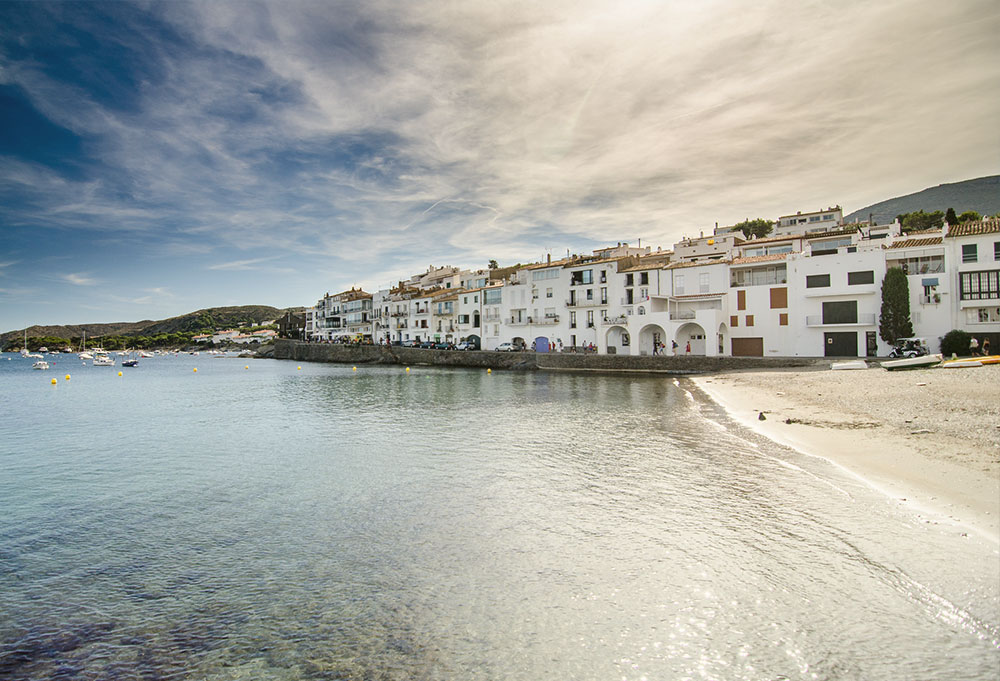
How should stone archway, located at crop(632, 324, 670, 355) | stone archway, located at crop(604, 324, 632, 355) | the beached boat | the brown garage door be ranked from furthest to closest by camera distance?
1. stone archway, located at crop(604, 324, 632, 355)
2. stone archway, located at crop(632, 324, 670, 355)
3. the brown garage door
4. the beached boat

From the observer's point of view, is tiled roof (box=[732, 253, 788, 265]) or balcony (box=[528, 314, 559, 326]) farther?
balcony (box=[528, 314, 559, 326])

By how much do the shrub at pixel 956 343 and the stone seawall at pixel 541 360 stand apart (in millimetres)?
7651

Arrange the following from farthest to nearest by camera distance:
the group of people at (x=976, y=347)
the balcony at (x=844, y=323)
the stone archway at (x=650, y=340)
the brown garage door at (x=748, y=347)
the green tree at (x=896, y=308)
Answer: the stone archway at (x=650, y=340) < the brown garage door at (x=748, y=347) < the balcony at (x=844, y=323) < the green tree at (x=896, y=308) < the group of people at (x=976, y=347)

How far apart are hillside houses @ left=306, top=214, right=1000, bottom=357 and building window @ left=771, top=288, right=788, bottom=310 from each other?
0.09 meters

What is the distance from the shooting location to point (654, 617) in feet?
24.8

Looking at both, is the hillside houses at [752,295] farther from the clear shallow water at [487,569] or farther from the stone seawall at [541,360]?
the clear shallow water at [487,569]

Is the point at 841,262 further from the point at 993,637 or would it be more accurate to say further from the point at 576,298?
the point at 993,637

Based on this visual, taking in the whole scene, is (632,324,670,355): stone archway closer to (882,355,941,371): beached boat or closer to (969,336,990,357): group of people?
(882,355,941,371): beached boat

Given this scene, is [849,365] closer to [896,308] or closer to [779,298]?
[896,308]

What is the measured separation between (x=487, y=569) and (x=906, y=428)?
15.2 m

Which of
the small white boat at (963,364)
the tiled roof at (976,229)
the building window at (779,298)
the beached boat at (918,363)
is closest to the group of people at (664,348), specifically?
the building window at (779,298)

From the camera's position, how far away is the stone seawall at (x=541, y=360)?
45938 millimetres

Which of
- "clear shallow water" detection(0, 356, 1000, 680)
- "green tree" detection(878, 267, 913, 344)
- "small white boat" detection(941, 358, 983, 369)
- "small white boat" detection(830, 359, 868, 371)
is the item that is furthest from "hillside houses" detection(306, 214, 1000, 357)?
"clear shallow water" detection(0, 356, 1000, 680)

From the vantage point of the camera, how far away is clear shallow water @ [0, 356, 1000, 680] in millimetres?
6668
